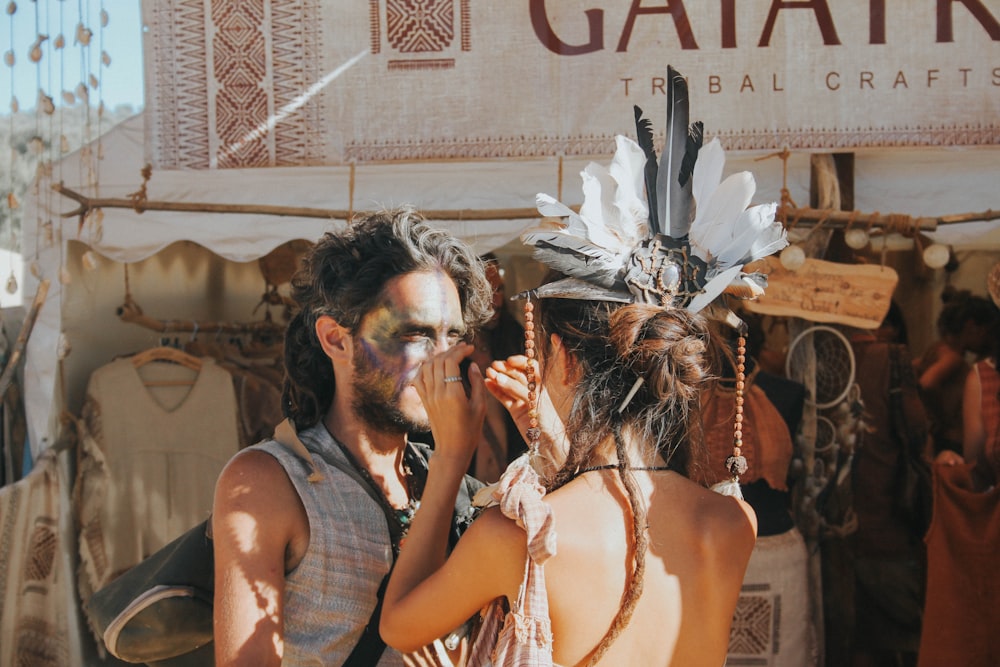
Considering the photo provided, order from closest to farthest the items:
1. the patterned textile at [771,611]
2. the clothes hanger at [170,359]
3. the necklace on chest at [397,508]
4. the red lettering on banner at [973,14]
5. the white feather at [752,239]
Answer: the white feather at [752,239]
the necklace on chest at [397,508]
the red lettering on banner at [973,14]
the patterned textile at [771,611]
the clothes hanger at [170,359]

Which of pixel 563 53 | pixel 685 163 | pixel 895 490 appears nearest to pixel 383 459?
pixel 685 163

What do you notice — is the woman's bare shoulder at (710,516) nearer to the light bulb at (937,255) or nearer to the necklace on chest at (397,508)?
the necklace on chest at (397,508)

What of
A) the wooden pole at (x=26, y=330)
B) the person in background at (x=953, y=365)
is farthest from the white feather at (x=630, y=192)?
the person in background at (x=953, y=365)

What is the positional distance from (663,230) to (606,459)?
45 centimetres

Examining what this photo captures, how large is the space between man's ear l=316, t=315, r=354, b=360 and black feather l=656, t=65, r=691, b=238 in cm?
76

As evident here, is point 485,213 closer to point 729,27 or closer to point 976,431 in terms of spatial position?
point 729,27

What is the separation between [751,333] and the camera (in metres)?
4.33

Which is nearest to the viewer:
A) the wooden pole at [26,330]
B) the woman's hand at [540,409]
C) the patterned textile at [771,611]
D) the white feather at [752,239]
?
the woman's hand at [540,409]

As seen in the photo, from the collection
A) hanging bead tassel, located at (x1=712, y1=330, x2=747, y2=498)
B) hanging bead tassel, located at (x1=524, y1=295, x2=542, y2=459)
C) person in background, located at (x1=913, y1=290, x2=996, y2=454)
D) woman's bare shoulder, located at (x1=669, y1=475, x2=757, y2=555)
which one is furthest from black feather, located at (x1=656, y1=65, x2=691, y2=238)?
person in background, located at (x1=913, y1=290, x2=996, y2=454)

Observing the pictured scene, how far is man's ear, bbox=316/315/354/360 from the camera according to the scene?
2.18 metres

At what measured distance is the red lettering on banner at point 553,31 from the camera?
3695 mm

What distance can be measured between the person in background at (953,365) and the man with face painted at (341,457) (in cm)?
348

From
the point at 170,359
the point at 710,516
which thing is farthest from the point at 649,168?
the point at 170,359

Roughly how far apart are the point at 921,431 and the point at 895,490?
1.05 ft
